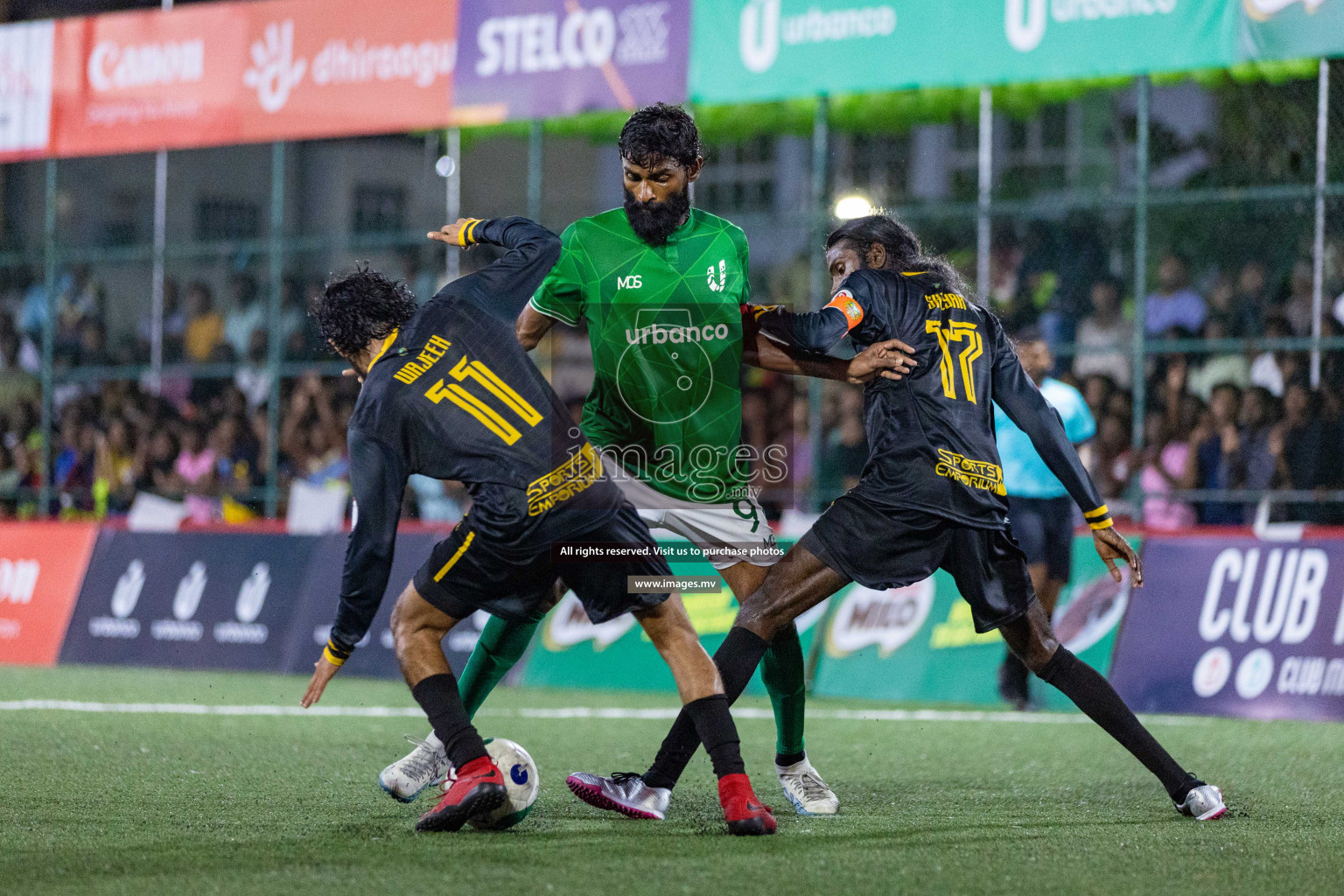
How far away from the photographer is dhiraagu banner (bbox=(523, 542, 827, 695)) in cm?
1110

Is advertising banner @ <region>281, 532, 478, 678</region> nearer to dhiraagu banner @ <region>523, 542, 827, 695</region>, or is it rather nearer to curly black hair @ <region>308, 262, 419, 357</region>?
dhiraagu banner @ <region>523, 542, 827, 695</region>

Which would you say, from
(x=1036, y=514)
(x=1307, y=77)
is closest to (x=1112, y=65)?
(x=1307, y=77)

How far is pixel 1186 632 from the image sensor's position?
1001 cm

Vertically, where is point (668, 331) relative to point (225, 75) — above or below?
below

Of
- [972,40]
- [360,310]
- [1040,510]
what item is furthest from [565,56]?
[360,310]

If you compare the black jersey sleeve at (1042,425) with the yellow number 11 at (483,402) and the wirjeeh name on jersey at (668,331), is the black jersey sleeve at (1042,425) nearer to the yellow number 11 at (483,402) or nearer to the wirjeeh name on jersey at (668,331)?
the wirjeeh name on jersey at (668,331)

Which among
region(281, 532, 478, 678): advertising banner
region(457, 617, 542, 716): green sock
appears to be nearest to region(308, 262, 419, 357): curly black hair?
region(457, 617, 542, 716): green sock

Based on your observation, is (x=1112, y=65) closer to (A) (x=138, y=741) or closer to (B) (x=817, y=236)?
(B) (x=817, y=236)

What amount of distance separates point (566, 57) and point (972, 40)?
3203 mm

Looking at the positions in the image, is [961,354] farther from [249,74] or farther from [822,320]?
[249,74]

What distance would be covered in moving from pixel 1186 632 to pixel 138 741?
5874 mm

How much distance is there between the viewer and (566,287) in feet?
18.9

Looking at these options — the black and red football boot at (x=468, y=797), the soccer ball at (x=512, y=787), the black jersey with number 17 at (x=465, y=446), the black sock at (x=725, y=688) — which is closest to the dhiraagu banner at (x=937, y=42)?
the black sock at (x=725, y=688)

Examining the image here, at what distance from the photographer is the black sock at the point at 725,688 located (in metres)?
5.52
